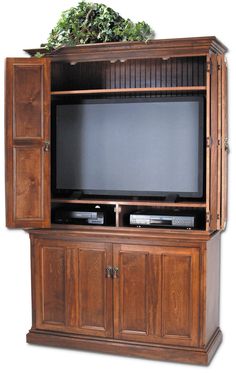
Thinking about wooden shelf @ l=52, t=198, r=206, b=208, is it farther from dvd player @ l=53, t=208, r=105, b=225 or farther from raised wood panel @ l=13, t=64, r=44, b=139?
raised wood panel @ l=13, t=64, r=44, b=139

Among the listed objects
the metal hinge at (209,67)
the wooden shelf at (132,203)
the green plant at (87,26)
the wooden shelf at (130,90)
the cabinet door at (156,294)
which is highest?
the green plant at (87,26)

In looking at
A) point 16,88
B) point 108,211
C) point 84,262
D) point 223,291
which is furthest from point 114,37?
point 223,291

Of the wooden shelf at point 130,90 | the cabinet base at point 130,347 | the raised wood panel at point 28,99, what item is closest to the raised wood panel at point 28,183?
the raised wood panel at point 28,99

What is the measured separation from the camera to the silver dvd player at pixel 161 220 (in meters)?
4.41

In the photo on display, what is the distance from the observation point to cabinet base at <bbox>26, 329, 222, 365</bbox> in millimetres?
4359

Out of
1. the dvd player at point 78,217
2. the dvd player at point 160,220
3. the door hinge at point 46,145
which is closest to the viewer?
the dvd player at point 160,220

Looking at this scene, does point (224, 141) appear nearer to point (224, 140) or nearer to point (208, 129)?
point (224, 140)

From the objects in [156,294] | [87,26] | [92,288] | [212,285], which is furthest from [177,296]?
[87,26]

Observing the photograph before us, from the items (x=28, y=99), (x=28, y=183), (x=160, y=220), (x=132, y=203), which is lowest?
(x=160, y=220)

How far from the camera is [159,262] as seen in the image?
14.5ft

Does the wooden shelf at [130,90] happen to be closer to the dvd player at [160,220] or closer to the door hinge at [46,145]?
the door hinge at [46,145]

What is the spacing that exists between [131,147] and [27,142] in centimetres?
72

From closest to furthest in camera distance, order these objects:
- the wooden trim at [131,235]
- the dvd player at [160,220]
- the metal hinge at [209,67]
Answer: the metal hinge at [209,67], the wooden trim at [131,235], the dvd player at [160,220]

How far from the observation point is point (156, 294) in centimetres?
444
